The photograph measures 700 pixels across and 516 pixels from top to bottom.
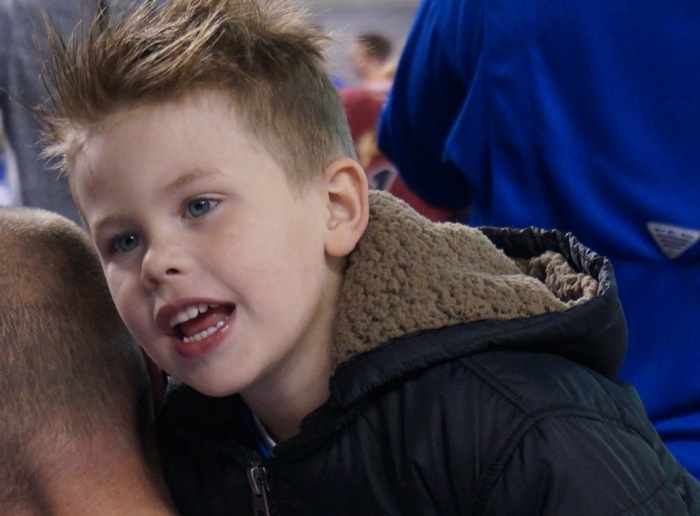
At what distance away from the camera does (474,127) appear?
1.38m

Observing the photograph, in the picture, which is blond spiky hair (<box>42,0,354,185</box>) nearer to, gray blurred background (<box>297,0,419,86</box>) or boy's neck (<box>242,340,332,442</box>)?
boy's neck (<box>242,340,332,442</box>)

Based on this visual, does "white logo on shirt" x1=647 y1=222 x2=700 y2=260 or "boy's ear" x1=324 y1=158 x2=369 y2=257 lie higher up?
"boy's ear" x1=324 y1=158 x2=369 y2=257

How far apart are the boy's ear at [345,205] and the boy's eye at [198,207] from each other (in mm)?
158

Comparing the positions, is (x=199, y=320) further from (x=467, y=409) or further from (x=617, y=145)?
(x=617, y=145)

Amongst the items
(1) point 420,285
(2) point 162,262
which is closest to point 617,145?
(1) point 420,285

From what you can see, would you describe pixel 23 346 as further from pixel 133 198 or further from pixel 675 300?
pixel 675 300

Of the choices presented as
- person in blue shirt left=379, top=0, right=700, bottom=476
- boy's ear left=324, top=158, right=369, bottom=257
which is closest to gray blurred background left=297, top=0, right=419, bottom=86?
person in blue shirt left=379, top=0, right=700, bottom=476

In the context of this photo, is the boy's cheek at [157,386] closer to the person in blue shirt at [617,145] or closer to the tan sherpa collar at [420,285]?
the tan sherpa collar at [420,285]

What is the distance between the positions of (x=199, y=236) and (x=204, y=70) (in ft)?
0.57

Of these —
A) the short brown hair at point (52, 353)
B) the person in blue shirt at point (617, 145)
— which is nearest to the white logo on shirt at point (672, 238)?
the person in blue shirt at point (617, 145)

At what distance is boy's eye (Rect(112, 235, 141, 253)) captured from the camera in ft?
3.31

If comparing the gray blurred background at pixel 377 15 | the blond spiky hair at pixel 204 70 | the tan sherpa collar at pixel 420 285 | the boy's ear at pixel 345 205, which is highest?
the blond spiky hair at pixel 204 70

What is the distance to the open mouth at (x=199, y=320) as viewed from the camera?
987mm

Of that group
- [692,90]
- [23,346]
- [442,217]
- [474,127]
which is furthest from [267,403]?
[442,217]
